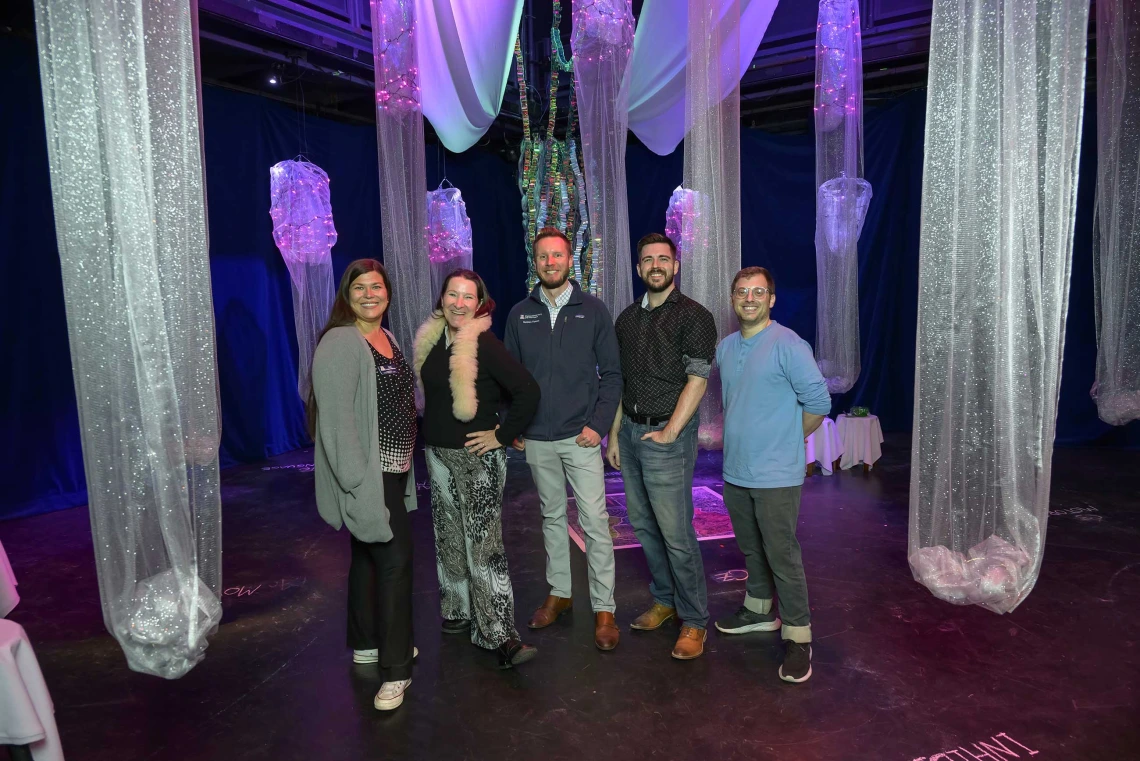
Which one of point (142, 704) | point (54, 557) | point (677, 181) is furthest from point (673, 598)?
point (677, 181)

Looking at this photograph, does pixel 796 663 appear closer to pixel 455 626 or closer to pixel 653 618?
pixel 653 618

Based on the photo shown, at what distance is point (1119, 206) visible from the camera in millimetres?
3254

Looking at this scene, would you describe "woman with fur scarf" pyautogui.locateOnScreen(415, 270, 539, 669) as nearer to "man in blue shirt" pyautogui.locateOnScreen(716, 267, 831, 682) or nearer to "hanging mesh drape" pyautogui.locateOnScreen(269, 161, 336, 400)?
"man in blue shirt" pyautogui.locateOnScreen(716, 267, 831, 682)

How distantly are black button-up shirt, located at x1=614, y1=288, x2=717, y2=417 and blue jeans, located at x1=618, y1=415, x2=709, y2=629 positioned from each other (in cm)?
10

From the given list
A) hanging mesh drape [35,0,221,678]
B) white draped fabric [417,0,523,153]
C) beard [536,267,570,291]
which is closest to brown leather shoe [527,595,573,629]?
beard [536,267,570,291]

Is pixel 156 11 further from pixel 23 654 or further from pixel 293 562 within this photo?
pixel 293 562

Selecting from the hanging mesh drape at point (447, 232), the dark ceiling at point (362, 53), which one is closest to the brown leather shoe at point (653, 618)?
the hanging mesh drape at point (447, 232)

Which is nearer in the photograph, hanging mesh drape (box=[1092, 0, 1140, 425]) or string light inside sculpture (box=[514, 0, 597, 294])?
hanging mesh drape (box=[1092, 0, 1140, 425])

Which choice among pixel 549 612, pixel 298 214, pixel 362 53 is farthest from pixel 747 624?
pixel 362 53

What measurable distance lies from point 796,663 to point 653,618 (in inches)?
21.6

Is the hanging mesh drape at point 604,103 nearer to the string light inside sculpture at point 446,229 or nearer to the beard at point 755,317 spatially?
the beard at point 755,317

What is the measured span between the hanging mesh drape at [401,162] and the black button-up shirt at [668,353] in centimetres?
152

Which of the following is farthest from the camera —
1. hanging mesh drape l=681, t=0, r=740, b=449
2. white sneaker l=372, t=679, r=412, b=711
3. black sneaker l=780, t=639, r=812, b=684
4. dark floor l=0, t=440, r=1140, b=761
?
hanging mesh drape l=681, t=0, r=740, b=449

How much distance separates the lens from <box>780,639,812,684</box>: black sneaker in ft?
7.57
